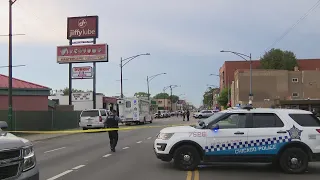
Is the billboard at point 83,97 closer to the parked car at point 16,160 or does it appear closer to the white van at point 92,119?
the white van at point 92,119

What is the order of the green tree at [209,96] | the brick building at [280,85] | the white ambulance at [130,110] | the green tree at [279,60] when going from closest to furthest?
the white ambulance at [130,110] → the brick building at [280,85] → the green tree at [279,60] → the green tree at [209,96]

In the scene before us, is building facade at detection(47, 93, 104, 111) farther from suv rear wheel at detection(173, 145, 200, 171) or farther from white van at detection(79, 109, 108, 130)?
suv rear wheel at detection(173, 145, 200, 171)

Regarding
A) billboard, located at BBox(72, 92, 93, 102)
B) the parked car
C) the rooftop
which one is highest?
the rooftop

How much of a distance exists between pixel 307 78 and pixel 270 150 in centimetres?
7226

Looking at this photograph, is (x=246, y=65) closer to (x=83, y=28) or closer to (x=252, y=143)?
(x=83, y=28)

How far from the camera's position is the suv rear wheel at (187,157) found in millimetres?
10680

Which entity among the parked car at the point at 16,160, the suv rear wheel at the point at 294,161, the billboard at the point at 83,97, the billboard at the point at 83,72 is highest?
the billboard at the point at 83,72

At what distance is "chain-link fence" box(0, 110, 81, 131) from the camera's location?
93.2 ft

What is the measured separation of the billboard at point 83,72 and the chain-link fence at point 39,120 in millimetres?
12514

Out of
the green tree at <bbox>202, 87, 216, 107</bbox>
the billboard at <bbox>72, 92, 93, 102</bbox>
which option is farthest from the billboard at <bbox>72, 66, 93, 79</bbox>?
the green tree at <bbox>202, 87, 216, 107</bbox>

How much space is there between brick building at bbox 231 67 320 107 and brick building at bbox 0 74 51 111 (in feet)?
164

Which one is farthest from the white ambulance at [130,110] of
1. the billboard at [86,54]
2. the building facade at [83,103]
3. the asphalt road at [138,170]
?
the asphalt road at [138,170]

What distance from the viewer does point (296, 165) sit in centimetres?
1047

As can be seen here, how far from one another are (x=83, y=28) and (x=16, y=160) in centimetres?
4763
